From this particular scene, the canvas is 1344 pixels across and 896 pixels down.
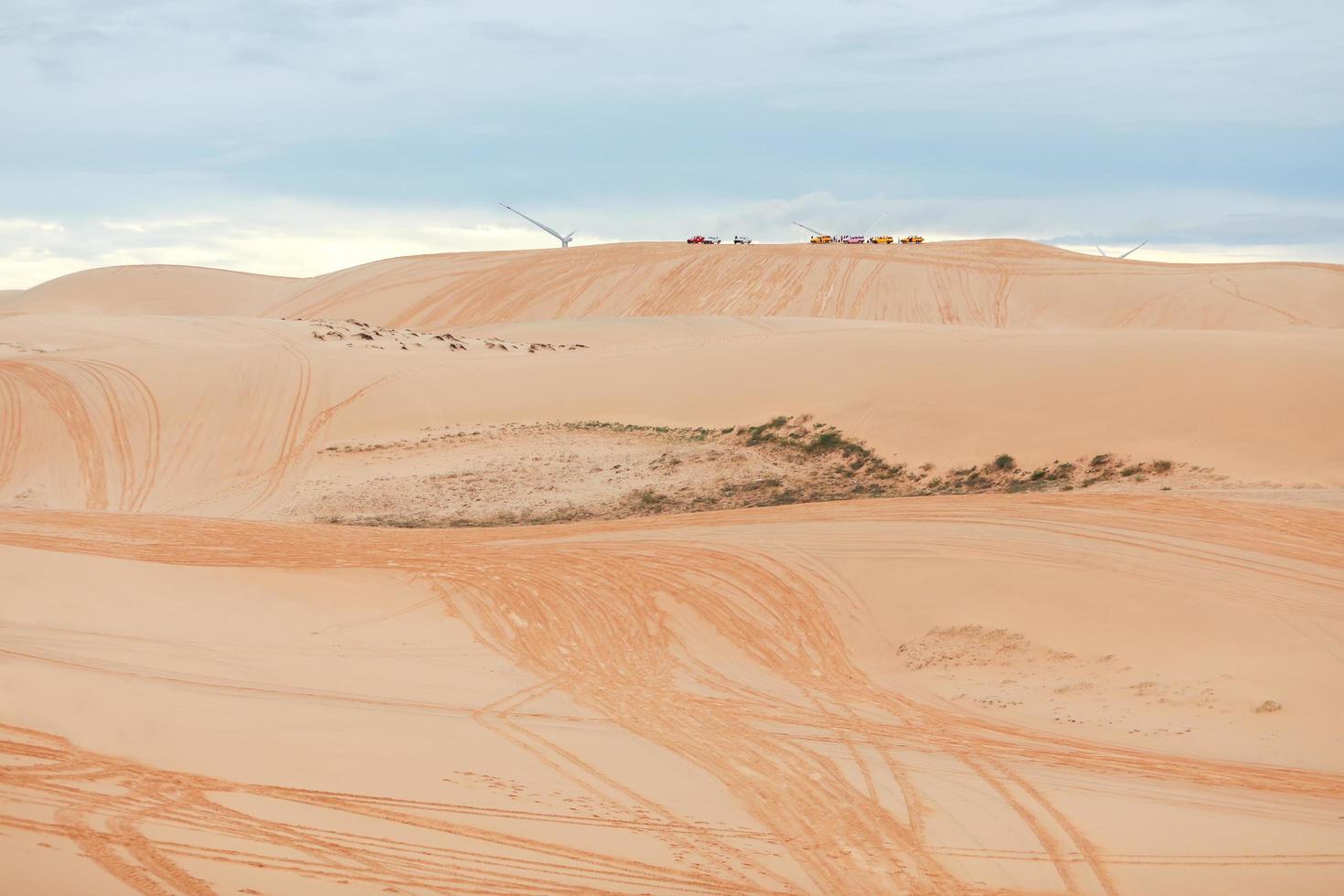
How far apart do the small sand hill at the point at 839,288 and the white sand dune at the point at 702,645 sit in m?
29.0

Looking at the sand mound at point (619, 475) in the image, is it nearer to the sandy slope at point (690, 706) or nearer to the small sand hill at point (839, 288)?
the sandy slope at point (690, 706)

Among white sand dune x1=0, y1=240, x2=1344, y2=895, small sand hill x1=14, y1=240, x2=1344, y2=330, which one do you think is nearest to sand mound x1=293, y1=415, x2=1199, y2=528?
white sand dune x1=0, y1=240, x2=1344, y2=895

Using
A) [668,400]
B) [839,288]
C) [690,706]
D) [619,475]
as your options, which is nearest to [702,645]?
[690,706]

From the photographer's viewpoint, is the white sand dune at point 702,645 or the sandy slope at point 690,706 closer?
the sandy slope at point 690,706

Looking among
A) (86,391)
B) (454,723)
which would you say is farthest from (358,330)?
(454,723)

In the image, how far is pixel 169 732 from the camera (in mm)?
9102

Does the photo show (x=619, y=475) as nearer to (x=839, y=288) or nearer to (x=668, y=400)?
(x=668, y=400)

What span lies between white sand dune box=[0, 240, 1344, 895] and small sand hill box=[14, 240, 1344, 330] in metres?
29.0

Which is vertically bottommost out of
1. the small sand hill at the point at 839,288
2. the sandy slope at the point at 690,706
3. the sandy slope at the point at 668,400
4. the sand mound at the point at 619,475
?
the sandy slope at the point at 690,706

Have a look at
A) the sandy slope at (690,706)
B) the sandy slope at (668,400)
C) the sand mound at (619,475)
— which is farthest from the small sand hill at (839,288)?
the sandy slope at (690,706)

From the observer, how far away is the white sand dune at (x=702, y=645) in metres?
8.05

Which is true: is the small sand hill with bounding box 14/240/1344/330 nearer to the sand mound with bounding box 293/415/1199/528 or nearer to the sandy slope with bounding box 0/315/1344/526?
the sandy slope with bounding box 0/315/1344/526

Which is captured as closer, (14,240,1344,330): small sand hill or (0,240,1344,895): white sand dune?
(0,240,1344,895): white sand dune

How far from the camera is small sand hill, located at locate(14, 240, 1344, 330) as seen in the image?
193ft
